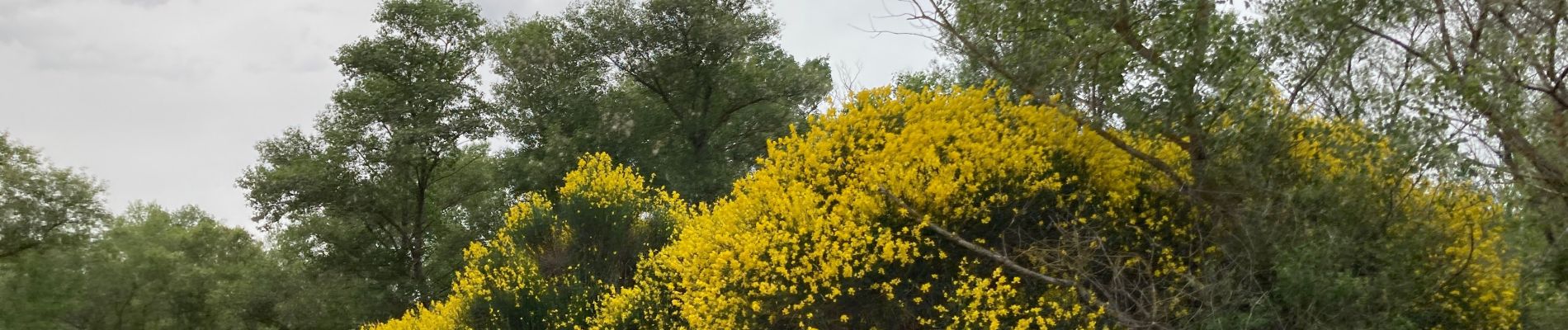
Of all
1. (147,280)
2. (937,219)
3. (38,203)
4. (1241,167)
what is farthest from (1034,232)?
(147,280)

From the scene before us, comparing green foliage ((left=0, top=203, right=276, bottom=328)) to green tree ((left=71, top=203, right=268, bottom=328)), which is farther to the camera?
green tree ((left=71, top=203, right=268, bottom=328))

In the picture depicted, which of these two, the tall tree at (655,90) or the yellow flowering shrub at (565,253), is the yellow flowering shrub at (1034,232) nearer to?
the yellow flowering shrub at (565,253)

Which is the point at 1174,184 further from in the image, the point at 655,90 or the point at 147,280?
the point at 147,280

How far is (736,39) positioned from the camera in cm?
2738

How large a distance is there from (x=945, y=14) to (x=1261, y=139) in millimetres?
3070

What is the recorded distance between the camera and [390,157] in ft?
89.5

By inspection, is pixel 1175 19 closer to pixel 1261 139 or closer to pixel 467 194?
pixel 1261 139

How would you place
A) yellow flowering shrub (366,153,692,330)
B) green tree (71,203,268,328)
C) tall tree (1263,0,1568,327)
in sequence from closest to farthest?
tall tree (1263,0,1568,327), yellow flowering shrub (366,153,692,330), green tree (71,203,268,328)

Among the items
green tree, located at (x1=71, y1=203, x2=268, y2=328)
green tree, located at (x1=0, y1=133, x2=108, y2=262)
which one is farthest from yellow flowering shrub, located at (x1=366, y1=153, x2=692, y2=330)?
green tree, located at (x1=71, y1=203, x2=268, y2=328)

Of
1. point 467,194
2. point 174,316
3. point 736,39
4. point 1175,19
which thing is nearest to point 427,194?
point 467,194

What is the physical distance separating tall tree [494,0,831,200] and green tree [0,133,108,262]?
10665 mm

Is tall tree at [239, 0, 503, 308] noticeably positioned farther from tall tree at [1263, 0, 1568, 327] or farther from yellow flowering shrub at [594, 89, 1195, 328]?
tall tree at [1263, 0, 1568, 327]

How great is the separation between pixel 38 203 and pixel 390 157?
8.90 m

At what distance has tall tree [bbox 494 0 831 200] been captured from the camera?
27.0 m
